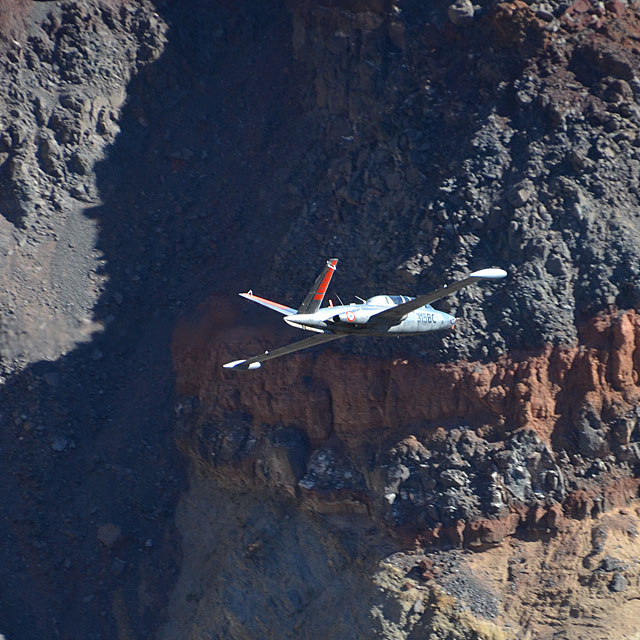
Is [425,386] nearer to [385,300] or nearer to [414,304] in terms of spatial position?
[385,300]

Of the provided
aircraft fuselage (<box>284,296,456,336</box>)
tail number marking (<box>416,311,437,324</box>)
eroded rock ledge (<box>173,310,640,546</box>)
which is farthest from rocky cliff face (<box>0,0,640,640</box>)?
aircraft fuselage (<box>284,296,456,336</box>)

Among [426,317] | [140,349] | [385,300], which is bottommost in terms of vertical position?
[140,349]

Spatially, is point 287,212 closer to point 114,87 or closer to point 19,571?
point 114,87

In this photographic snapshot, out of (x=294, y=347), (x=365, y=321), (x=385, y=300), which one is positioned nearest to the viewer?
(x=365, y=321)

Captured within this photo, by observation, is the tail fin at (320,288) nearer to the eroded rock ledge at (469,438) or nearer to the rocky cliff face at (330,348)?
the rocky cliff face at (330,348)

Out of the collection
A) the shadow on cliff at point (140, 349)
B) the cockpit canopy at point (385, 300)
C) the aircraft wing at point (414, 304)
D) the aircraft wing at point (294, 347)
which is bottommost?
the shadow on cliff at point (140, 349)

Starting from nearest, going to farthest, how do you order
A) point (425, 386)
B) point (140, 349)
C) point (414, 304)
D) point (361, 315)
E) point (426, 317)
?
point (414, 304)
point (361, 315)
point (426, 317)
point (425, 386)
point (140, 349)

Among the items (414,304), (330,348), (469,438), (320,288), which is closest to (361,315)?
(414,304)

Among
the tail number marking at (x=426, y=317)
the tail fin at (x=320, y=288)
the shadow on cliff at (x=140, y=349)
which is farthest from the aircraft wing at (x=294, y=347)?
the shadow on cliff at (x=140, y=349)

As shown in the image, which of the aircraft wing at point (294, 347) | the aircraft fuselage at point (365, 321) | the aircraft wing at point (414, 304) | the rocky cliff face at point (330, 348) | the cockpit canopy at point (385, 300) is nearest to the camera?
the aircraft wing at point (414, 304)
